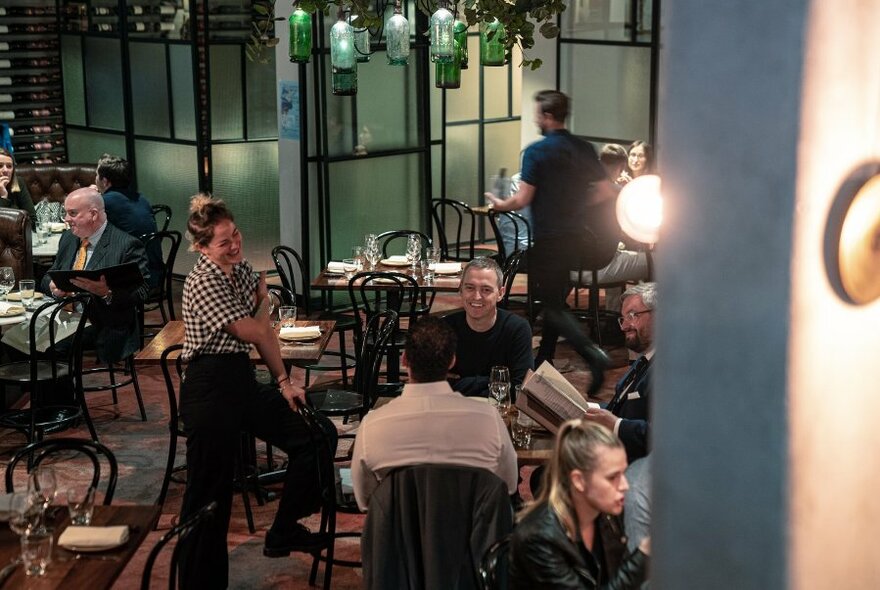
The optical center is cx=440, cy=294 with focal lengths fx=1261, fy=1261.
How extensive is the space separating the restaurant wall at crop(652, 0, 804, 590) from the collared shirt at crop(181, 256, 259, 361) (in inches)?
122

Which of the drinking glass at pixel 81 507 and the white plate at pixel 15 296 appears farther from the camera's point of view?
the white plate at pixel 15 296

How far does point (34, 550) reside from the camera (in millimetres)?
3588

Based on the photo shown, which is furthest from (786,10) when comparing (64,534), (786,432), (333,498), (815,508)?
(333,498)

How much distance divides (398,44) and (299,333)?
2.24 m

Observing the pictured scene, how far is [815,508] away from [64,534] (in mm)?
2585

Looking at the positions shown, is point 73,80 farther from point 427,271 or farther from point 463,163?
point 427,271

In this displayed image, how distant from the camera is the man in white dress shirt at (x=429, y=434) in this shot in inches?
146

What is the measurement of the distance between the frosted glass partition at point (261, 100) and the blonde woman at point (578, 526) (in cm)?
745

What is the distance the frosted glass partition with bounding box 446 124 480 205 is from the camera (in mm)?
12008

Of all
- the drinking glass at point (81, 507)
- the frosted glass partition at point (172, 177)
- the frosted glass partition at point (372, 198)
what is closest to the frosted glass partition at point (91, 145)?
the frosted glass partition at point (172, 177)

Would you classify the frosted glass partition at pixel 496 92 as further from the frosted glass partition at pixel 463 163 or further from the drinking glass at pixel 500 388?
the drinking glass at pixel 500 388

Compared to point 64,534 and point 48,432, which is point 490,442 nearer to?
point 64,534

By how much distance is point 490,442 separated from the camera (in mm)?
3768

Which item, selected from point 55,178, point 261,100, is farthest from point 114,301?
point 55,178
